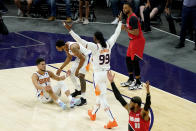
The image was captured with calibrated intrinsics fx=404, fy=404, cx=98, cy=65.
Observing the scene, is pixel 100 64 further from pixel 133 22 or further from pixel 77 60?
→ pixel 133 22

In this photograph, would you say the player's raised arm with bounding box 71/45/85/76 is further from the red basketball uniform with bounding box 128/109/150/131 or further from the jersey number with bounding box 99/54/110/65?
the red basketball uniform with bounding box 128/109/150/131

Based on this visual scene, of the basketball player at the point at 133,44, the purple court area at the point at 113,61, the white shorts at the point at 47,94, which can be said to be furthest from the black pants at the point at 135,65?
the white shorts at the point at 47,94

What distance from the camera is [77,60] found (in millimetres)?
8672

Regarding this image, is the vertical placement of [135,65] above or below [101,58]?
below

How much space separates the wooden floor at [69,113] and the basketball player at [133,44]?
257 millimetres

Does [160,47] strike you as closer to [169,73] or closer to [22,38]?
[169,73]

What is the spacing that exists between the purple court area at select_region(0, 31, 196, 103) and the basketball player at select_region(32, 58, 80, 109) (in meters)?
2.65

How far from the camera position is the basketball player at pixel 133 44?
Result: 9.20 meters

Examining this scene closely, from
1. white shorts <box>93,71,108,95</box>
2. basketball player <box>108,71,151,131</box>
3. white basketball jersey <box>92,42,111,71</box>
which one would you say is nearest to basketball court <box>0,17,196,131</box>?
white shorts <box>93,71,108,95</box>

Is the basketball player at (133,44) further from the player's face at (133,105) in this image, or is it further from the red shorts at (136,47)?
the player's face at (133,105)

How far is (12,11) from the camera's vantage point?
17141 millimetres

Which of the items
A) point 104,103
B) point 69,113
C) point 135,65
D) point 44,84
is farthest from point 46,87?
point 135,65

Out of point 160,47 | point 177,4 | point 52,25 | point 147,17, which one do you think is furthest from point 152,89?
point 177,4

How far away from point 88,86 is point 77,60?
1231 mm
